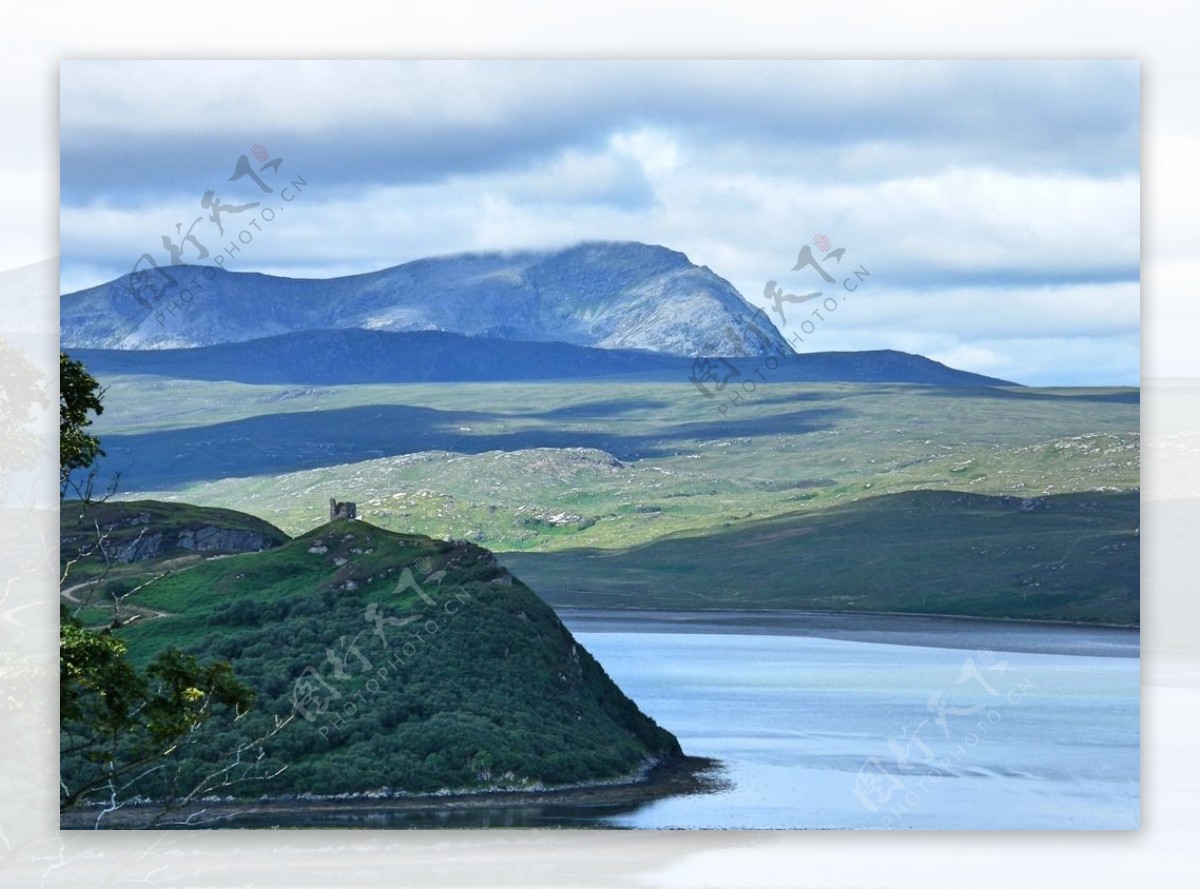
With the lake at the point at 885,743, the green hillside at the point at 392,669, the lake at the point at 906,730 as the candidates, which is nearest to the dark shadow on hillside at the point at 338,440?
the green hillside at the point at 392,669

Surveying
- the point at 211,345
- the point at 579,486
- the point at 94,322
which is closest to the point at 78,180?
the point at 94,322

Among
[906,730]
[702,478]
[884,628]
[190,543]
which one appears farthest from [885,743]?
[702,478]

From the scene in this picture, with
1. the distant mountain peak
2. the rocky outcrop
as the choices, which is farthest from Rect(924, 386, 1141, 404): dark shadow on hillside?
the rocky outcrop

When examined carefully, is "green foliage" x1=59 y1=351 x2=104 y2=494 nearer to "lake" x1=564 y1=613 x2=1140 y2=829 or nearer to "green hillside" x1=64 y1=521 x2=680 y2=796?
"green hillside" x1=64 y1=521 x2=680 y2=796

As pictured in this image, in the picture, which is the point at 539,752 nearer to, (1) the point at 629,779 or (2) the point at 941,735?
(1) the point at 629,779

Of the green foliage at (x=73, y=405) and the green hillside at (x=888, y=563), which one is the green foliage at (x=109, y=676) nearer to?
the green foliage at (x=73, y=405)

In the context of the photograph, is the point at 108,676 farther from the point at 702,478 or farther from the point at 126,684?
the point at 702,478
